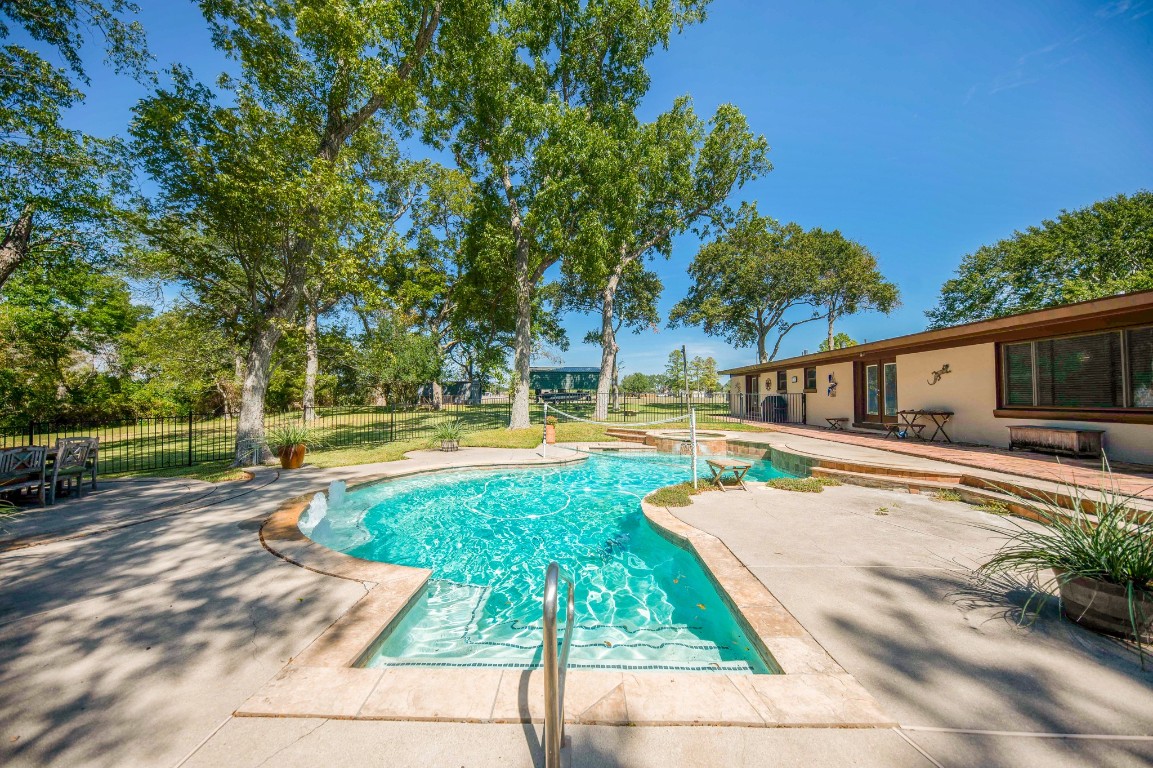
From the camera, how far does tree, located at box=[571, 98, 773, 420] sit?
14523mm

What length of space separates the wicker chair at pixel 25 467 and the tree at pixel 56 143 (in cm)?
413

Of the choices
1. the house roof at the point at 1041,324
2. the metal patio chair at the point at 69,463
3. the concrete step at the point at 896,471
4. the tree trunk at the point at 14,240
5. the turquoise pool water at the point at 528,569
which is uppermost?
the tree trunk at the point at 14,240

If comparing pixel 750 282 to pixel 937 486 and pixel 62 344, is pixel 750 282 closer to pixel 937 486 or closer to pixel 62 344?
pixel 937 486

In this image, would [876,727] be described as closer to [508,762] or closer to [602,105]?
[508,762]

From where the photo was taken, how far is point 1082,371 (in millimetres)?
7531

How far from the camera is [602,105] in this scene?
1574cm

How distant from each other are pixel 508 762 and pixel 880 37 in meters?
17.2

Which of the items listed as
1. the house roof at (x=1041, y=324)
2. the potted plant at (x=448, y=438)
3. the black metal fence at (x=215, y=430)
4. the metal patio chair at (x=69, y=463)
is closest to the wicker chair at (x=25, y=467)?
the metal patio chair at (x=69, y=463)

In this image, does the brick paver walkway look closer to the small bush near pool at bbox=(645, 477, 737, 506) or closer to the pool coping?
the small bush near pool at bbox=(645, 477, 737, 506)

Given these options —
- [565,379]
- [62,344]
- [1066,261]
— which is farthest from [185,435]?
[1066,261]

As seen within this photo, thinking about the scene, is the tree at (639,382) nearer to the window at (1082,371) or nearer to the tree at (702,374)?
the tree at (702,374)

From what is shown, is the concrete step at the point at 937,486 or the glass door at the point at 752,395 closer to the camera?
the concrete step at the point at 937,486

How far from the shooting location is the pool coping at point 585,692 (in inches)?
73.6

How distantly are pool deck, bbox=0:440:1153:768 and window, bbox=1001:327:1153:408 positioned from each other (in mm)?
6336
